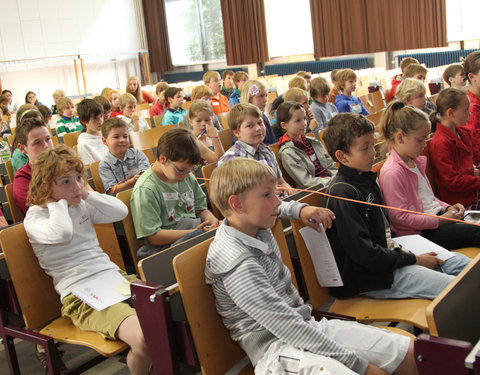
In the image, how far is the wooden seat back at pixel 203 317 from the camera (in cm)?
171

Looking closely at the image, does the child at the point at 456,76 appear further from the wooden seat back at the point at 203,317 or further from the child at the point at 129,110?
the wooden seat back at the point at 203,317

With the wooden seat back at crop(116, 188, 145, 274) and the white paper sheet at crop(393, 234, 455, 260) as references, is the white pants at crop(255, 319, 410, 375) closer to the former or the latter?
the white paper sheet at crop(393, 234, 455, 260)

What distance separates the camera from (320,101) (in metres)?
5.48

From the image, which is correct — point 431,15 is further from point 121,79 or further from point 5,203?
point 5,203

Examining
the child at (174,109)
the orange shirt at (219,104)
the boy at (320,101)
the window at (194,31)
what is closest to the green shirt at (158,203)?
the boy at (320,101)

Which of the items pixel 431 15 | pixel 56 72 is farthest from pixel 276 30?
pixel 56 72

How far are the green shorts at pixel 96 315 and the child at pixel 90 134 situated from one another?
2.34 m

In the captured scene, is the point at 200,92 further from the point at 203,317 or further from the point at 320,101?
the point at 203,317

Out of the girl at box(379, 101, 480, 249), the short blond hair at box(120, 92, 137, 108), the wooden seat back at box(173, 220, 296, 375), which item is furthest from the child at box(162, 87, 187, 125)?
the wooden seat back at box(173, 220, 296, 375)

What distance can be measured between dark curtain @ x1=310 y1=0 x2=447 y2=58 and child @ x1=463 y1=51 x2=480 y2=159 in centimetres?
735

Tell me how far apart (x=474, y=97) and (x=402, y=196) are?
1.89m

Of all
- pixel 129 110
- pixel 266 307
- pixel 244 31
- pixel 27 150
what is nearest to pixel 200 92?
pixel 129 110

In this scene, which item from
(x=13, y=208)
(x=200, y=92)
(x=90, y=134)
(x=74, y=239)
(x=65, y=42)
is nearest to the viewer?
(x=74, y=239)

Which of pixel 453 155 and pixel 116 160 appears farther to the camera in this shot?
pixel 116 160
